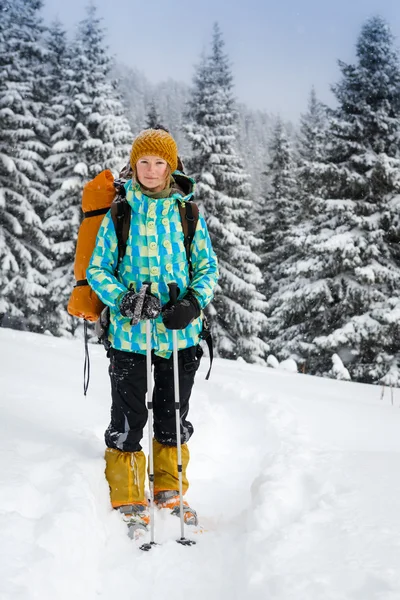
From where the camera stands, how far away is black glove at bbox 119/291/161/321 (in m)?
3.02

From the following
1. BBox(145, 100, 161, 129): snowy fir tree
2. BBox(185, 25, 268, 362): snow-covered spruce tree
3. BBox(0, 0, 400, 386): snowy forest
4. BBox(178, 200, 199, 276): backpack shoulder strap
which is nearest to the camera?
BBox(178, 200, 199, 276): backpack shoulder strap

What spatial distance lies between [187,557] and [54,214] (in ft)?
61.7

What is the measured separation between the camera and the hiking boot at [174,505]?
3.35 metres

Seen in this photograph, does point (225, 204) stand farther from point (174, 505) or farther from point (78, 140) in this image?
point (174, 505)

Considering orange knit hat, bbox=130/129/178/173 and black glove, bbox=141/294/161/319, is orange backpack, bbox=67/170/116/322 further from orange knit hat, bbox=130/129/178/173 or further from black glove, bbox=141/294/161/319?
black glove, bbox=141/294/161/319

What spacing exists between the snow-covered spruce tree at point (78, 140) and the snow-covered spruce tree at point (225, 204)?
320 centimetres

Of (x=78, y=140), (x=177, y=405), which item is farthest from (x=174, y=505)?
(x=78, y=140)

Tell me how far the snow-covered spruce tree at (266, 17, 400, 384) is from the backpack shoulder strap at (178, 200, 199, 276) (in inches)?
456

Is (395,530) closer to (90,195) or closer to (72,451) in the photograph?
(72,451)

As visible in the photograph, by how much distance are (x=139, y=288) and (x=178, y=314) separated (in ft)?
1.25

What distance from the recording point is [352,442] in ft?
14.6

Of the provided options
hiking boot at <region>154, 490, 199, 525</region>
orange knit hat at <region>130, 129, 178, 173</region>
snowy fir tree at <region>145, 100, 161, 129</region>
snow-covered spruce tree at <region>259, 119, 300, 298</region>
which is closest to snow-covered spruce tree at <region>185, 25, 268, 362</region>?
snowy fir tree at <region>145, 100, 161, 129</region>

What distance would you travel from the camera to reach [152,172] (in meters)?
3.30

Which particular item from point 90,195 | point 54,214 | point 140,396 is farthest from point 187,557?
point 54,214
